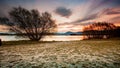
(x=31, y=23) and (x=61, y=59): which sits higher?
(x=31, y=23)

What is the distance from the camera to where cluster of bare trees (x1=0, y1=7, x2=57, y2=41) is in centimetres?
2470

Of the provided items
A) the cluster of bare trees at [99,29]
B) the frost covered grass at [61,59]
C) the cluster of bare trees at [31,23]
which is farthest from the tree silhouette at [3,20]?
the cluster of bare trees at [99,29]

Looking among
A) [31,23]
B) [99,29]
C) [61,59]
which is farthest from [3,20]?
[99,29]

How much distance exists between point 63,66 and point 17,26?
70.6 feet

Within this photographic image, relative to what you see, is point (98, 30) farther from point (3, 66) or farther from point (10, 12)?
point (3, 66)

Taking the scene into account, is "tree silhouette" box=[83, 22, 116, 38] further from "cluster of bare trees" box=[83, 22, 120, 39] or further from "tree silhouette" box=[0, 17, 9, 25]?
"tree silhouette" box=[0, 17, 9, 25]

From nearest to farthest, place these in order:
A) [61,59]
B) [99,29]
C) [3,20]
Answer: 1. [61,59]
2. [3,20]
3. [99,29]

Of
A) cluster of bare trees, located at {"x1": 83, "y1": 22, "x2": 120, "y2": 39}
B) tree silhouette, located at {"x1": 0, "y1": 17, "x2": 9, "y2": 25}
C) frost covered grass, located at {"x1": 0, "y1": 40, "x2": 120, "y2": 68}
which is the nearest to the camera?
frost covered grass, located at {"x1": 0, "y1": 40, "x2": 120, "y2": 68}

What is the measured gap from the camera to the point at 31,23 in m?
26.2

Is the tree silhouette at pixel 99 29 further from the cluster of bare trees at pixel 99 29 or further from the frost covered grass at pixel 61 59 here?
the frost covered grass at pixel 61 59

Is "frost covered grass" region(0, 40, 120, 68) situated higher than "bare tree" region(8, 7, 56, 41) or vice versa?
"bare tree" region(8, 7, 56, 41)

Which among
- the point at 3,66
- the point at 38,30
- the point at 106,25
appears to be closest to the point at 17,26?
the point at 38,30

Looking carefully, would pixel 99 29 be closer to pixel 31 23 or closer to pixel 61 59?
pixel 31 23

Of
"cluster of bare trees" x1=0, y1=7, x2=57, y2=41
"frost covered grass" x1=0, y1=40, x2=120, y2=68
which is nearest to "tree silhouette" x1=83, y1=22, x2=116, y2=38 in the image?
"cluster of bare trees" x1=0, y1=7, x2=57, y2=41
